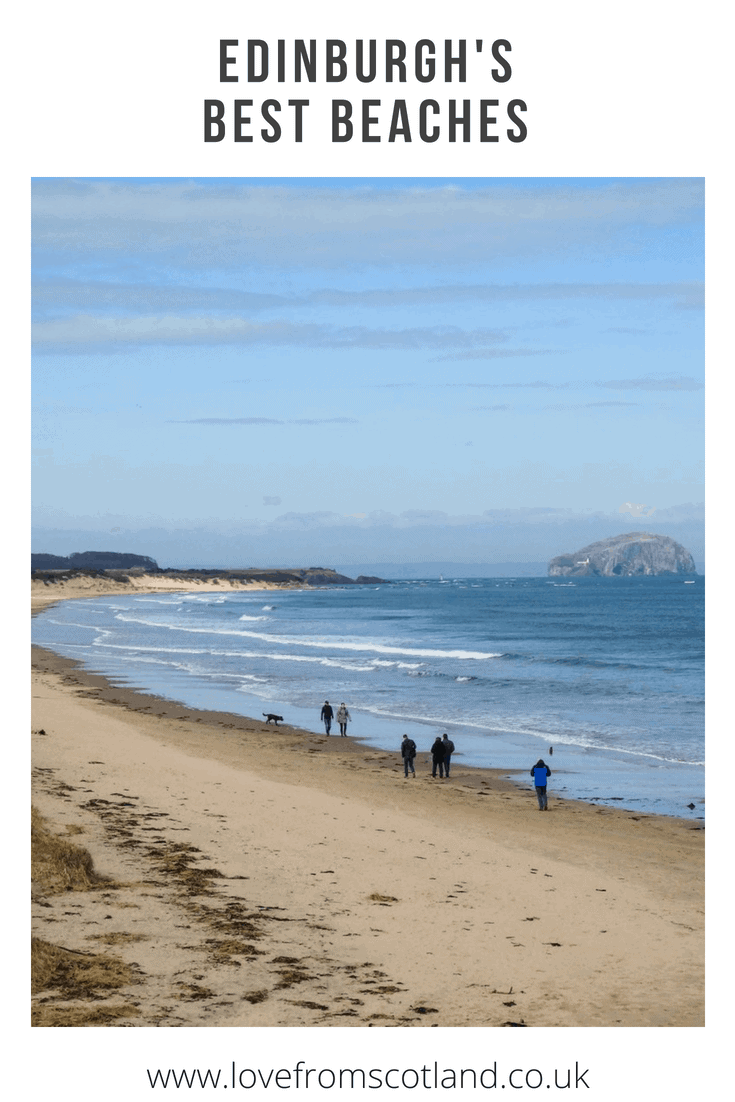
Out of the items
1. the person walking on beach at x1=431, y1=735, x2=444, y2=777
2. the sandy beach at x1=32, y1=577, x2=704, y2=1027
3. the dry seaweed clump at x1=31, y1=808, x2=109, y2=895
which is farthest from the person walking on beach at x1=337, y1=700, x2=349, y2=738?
the dry seaweed clump at x1=31, y1=808, x2=109, y2=895

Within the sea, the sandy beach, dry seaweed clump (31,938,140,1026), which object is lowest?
the sea

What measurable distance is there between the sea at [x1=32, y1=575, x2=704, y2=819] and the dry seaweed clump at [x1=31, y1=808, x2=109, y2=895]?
12.1 metres

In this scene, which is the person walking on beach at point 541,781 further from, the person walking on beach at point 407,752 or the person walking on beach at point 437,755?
the person walking on beach at point 407,752

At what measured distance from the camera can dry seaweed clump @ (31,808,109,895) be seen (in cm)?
1228

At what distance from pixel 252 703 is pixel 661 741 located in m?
14.4

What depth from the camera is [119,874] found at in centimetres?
1325

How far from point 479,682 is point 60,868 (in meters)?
33.1

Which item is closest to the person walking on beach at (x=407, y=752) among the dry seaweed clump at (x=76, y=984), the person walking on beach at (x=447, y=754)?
the person walking on beach at (x=447, y=754)

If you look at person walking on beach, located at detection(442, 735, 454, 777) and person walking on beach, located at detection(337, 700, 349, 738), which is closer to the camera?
person walking on beach, located at detection(442, 735, 454, 777)

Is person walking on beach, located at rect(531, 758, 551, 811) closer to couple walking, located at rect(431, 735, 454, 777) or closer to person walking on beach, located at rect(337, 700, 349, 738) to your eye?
couple walking, located at rect(431, 735, 454, 777)

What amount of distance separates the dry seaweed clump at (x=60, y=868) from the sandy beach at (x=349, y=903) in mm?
45

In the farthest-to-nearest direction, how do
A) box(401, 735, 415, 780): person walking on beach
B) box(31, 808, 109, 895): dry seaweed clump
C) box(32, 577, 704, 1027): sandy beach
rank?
box(401, 735, 415, 780): person walking on beach, box(31, 808, 109, 895): dry seaweed clump, box(32, 577, 704, 1027): sandy beach

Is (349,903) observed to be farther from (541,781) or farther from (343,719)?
(343,719)
